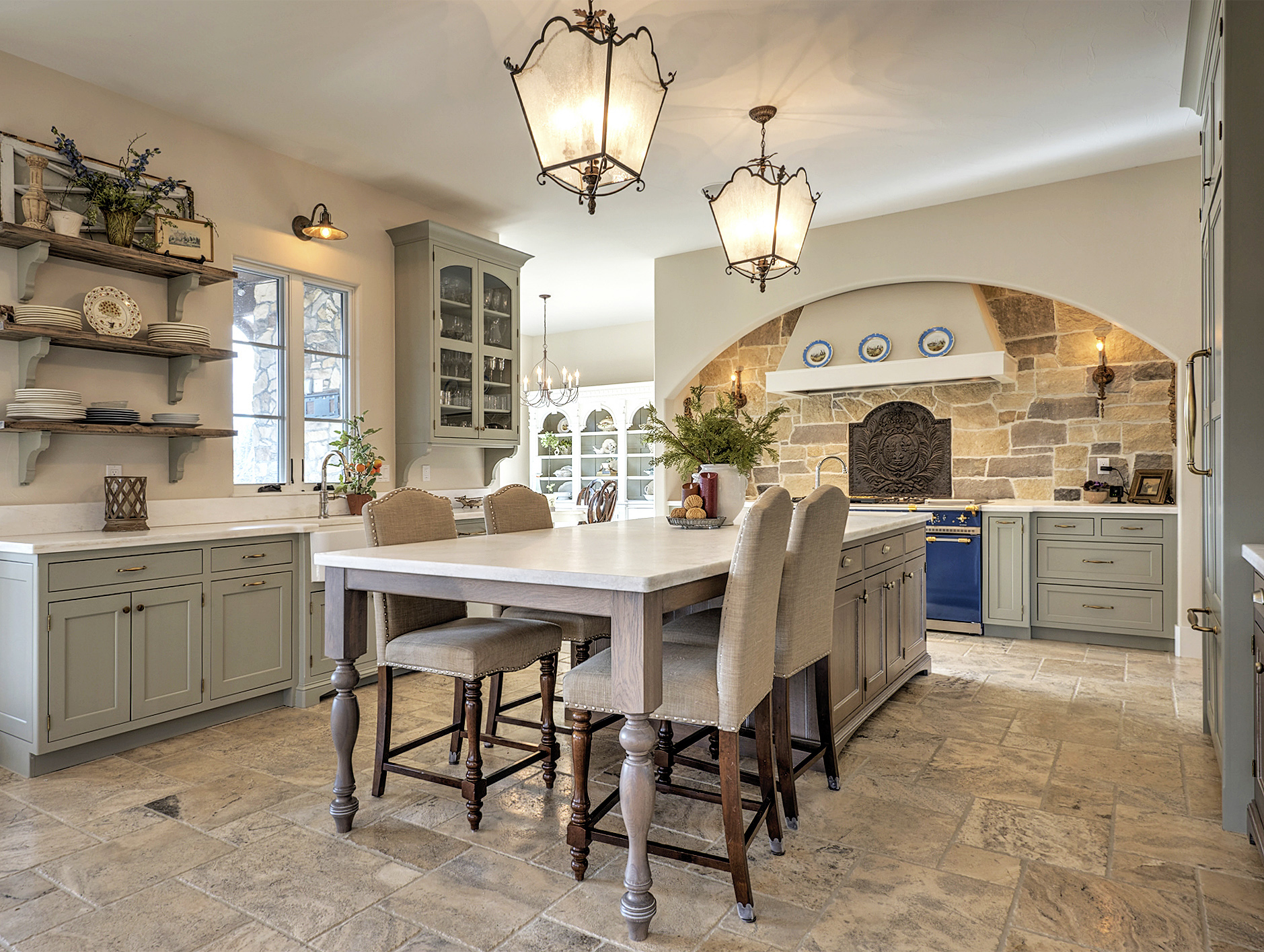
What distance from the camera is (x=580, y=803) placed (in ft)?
6.78

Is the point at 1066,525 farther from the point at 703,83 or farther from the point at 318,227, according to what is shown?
the point at 318,227

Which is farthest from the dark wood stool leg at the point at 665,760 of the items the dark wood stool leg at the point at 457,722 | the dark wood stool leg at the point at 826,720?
the dark wood stool leg at the point at 457,722

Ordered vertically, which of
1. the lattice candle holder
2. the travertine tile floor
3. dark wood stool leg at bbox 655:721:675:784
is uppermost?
the lattice candle holder

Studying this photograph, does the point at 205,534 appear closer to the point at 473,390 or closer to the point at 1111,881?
the point at 473,390

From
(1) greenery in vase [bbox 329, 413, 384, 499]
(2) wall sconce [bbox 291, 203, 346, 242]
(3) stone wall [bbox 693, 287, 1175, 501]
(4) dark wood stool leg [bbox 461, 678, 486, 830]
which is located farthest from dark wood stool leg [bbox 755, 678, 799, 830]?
(3) stone wall [bbox 693, 287, 1175, 501]

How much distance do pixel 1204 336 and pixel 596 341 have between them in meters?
6.87

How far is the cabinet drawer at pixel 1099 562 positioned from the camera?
4.67 metres

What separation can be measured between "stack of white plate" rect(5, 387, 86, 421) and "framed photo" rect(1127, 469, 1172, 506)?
18.7ft

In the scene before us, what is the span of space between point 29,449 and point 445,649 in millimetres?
2119

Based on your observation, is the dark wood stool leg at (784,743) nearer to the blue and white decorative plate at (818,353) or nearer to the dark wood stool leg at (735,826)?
the dark wood stool leg at (735,826)

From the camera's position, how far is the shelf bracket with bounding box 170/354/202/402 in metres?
3.64

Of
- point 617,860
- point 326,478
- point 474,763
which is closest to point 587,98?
point 474,763

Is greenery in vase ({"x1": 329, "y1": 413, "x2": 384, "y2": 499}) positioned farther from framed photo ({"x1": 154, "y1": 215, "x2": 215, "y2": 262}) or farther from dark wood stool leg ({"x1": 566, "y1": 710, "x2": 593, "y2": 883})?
dark wood stool leg ({"x1": 566, "y1": 710, "x2": 593, "y2": 883})

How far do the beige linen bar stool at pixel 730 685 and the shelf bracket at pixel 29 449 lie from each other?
253 centimetres
